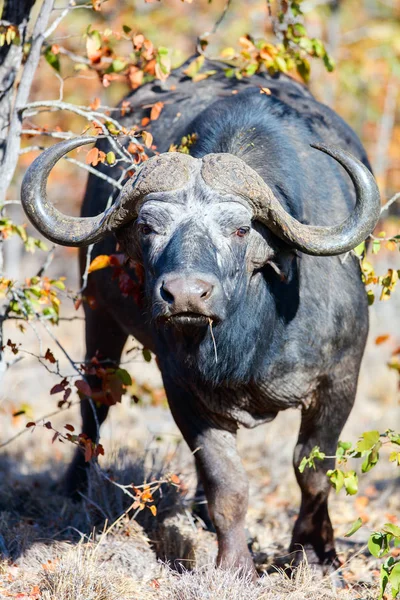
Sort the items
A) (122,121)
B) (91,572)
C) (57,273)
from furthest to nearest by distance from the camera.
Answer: (57,273)
(122,121)
(91,572)

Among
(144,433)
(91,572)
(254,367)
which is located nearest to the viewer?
(91,572)

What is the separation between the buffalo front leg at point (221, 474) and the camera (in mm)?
4660

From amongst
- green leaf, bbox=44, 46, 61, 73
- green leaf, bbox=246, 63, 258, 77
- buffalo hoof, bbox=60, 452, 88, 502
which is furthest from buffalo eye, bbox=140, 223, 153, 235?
buffalo hoof, bbox=60, 452, 88, 502

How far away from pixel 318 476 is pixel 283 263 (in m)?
1.33

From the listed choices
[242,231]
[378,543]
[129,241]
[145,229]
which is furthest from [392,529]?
[129,241]

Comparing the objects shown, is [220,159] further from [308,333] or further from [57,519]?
[57,519]

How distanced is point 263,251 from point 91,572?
1751 mm

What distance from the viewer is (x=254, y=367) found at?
14.8 ft

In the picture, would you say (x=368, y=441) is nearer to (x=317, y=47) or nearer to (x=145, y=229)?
(x=145, y=229)

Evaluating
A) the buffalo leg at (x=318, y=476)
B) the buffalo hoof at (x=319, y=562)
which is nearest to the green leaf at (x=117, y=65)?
the buffalo leg at (x=318, y=476)

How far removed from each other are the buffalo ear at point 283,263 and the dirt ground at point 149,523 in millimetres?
1239

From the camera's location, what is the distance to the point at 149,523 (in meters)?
5.30

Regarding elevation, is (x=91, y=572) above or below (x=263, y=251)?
below

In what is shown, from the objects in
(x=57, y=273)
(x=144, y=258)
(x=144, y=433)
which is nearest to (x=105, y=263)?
(x=144, y=258)
